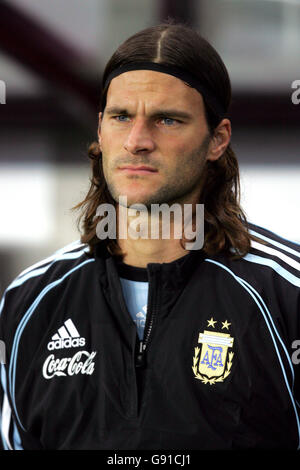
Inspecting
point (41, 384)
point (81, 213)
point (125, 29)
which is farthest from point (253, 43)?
point (41, 384)

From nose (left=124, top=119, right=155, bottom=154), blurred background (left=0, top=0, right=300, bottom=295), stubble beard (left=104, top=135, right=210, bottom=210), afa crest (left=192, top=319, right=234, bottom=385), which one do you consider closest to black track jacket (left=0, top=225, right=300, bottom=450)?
afa crest (left=192, top=319, right=234, bottom=385)

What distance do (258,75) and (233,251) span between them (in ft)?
10.2

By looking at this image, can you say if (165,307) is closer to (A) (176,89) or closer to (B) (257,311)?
(B) (257,311)

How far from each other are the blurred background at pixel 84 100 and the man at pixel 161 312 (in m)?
1.47

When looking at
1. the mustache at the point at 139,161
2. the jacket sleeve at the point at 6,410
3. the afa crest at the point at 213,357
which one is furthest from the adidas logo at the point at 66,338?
the mustache at the point at 139,161

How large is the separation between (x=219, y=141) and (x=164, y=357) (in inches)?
19.3

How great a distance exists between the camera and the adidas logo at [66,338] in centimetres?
127

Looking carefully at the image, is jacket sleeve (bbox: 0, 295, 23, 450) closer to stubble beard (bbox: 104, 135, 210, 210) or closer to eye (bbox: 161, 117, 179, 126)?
stubble beard (bbox: 104, 135, 210, 210)

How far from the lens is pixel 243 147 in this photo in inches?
167

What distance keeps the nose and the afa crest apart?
36 centimetres

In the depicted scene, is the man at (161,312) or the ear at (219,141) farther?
the ear at (219,141)

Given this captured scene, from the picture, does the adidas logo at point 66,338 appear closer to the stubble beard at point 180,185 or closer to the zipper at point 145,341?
the zipper at point 145,341

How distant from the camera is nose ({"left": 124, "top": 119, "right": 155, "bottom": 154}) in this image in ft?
3.86

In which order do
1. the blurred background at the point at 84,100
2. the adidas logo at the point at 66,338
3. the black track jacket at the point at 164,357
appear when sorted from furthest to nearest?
1. the blurred background at the point at 84,100
2. the adidas logo at the point at 66,338
3. the black track jacket at the point at 164,357
